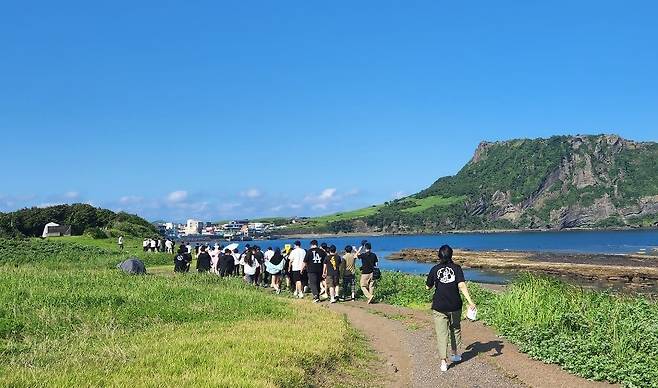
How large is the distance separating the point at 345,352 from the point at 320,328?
6.27 feet

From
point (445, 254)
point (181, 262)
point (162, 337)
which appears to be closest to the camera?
point (162, 337)

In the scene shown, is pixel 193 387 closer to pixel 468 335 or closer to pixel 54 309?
pixel 54 309

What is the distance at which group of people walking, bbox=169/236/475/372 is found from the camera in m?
11.1

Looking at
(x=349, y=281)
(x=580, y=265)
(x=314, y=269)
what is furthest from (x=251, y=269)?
(x=580, y=265)

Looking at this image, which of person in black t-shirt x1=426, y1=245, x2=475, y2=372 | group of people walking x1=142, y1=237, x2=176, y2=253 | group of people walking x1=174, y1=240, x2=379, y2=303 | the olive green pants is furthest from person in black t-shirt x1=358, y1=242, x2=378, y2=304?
group of people walking x1=142, y1=237, x2=176, y2=253

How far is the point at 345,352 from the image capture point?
11148mm

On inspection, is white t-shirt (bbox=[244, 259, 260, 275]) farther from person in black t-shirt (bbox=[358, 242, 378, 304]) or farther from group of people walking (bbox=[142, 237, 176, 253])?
group of people walking (bbox=[142, 237, 176, 253])

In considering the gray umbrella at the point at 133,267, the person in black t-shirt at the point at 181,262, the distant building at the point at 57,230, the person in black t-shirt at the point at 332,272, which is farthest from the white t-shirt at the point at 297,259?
the distant building at the point at 57,230

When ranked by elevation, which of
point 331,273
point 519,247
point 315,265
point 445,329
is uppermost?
point 315,265

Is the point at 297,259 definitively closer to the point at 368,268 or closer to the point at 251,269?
the point at 251,269

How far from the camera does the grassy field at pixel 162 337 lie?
7.93 m

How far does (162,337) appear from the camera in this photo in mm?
10805

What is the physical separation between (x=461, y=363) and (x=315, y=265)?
9.78 meters

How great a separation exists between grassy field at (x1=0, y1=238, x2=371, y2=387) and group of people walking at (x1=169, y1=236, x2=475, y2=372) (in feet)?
5.86
